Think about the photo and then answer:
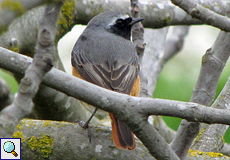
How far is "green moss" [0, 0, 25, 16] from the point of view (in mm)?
1431

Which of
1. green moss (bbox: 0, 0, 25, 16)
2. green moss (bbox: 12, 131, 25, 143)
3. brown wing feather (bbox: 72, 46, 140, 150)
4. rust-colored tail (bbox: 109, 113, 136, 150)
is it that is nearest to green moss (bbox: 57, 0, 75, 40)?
brown wing feather (bbox: 72, 46, 140, 150)

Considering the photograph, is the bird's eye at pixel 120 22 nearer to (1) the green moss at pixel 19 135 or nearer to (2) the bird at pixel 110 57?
(2) the bird at pixel 110 57

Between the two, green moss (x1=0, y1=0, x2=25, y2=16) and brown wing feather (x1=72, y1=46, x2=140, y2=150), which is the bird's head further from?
green moss (x1=0, y1=0, x2=25, y2=16)

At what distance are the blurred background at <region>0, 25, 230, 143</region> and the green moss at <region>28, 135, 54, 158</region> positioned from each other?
3.55m

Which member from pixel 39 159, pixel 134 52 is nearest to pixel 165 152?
pixel 39 159

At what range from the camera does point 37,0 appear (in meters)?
1.46

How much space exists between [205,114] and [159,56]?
4.29 metres

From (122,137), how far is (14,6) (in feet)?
7.45

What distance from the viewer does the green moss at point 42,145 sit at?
3535 millimetres

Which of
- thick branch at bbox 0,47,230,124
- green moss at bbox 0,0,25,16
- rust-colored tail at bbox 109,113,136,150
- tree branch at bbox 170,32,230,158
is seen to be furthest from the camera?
tree branch at bbox 170,32,230,158

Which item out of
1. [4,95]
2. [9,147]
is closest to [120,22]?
[4,95]

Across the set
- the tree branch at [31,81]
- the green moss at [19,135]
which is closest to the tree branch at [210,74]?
the green moss at [19,135]

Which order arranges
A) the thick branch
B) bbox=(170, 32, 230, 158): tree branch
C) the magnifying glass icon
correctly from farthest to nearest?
bbox=(170, 32, 230, 158): tree branch < the magnifying glass icon < the thick branch

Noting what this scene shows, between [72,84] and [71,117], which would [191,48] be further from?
[72,84]
